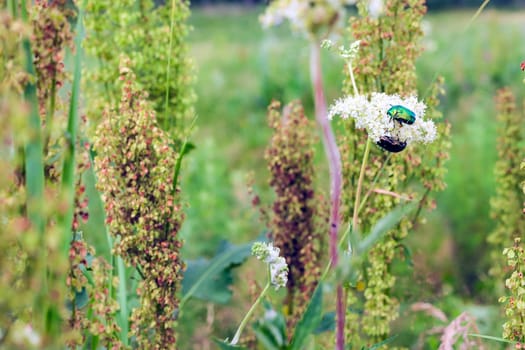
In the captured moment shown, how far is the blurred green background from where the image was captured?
3330mm

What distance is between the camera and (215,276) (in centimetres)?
219

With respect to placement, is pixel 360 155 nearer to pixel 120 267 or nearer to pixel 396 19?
pixel 396 19

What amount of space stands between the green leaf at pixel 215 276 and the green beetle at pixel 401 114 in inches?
34.7

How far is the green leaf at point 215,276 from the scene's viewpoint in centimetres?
215

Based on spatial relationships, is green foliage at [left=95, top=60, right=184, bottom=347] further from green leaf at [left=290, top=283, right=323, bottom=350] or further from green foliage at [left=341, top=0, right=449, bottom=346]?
green foliage at [left=341, top=0, right=449, bottom=346]

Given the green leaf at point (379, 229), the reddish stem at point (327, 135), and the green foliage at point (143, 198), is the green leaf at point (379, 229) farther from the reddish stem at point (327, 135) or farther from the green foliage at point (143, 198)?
the green foliage at point (143, 198)

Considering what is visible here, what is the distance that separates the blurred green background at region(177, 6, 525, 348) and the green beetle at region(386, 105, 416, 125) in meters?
0.27

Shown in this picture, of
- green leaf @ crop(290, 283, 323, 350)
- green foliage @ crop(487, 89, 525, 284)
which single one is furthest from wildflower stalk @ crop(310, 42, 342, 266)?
green foliage @ crop(487, 89, 525, 284)

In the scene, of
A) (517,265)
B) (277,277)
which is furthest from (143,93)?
(517,265)

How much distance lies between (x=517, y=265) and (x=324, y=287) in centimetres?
58

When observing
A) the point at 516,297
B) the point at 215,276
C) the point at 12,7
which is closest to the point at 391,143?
the point at 516,297

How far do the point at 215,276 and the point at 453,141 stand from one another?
2.23 m

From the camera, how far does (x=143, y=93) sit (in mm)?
1659

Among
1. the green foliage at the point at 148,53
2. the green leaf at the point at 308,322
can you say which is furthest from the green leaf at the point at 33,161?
the green foliage at the point at 148,53
